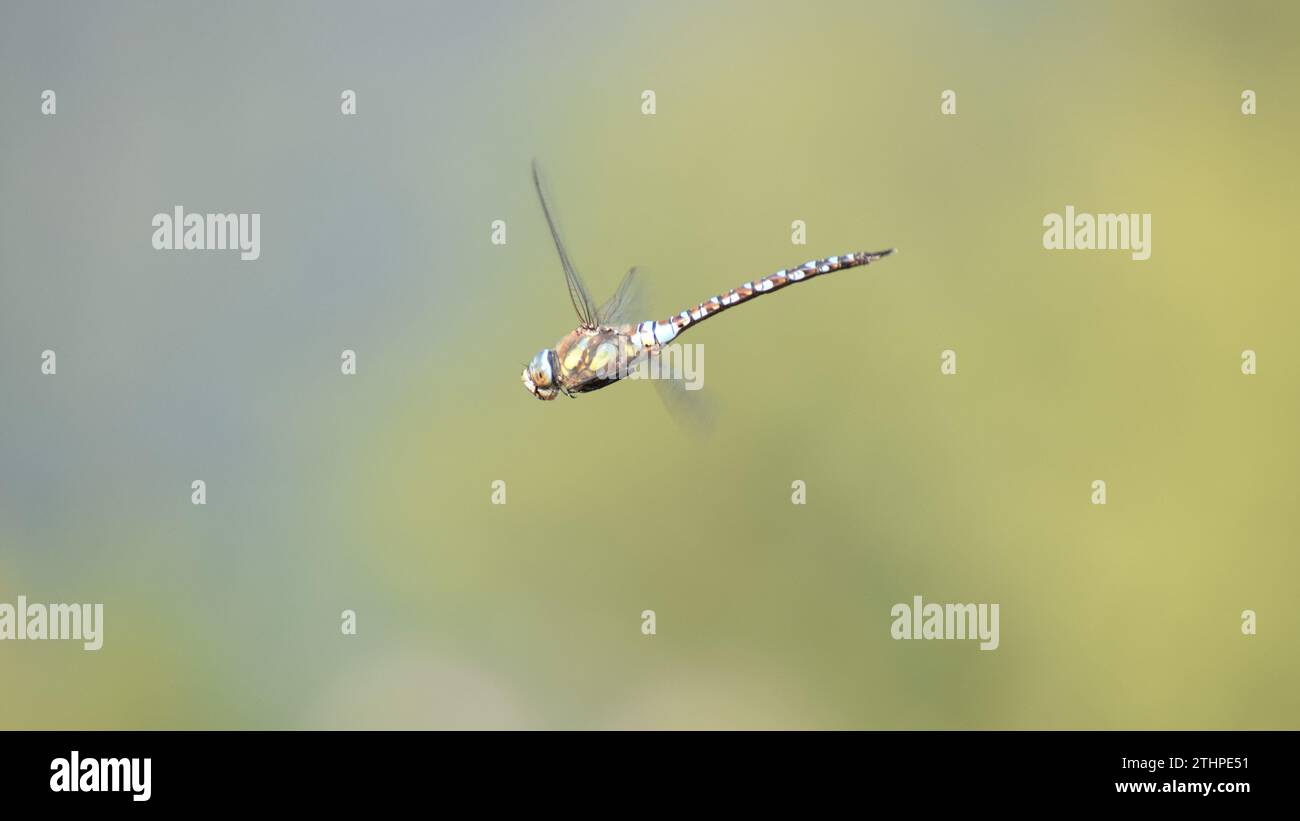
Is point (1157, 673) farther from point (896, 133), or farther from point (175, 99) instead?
point (175, 99)

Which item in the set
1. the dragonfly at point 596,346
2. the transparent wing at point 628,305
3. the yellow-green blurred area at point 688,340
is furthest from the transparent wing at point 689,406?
the yellow-green blurred area at point 688,340

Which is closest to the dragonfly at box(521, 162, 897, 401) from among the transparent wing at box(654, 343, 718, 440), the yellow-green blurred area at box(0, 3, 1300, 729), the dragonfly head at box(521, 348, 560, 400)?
the dragonfly head at box(521, 348, 560, 400)

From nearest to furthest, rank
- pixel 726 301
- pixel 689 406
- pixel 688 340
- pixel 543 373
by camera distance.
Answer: pixel 689 406 → pixel 543 373 → pixel 726 301 → pixel 688 340

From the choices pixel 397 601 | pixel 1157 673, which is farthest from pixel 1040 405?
pixel 397 601

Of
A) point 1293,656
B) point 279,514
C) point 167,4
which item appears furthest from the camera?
point 167,4

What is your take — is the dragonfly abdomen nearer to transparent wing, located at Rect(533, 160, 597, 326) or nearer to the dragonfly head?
transparent wing, located at Rect(533, 160, 597, 326)

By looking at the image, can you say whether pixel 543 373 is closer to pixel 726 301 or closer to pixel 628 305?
pixel 628 305

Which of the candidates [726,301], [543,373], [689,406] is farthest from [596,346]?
[726,301]
